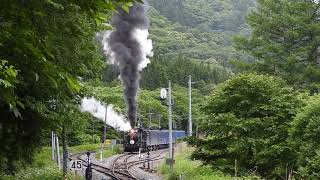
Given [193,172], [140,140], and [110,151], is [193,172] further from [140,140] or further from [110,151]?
[110,151]

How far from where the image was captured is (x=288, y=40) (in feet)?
119

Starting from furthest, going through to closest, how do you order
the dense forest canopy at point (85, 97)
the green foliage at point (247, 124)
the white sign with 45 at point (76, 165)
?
1. the white sign with 45 at point (76, 165)
2. the green foliage at point (247, 124)
3. the dense forest canopy at point (85, 97)

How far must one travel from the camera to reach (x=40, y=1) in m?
4.57

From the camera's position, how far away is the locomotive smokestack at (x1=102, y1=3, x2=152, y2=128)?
134 ft

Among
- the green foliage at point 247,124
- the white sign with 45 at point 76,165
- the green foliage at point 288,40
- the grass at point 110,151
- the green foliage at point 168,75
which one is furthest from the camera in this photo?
the green foliage at point 168,75

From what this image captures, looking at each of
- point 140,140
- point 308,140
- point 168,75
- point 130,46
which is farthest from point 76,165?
point 168,75

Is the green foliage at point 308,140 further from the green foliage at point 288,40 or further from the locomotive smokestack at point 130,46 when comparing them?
the locomotive smokestack at point 130,46

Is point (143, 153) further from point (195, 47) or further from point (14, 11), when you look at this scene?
point (195, 47)

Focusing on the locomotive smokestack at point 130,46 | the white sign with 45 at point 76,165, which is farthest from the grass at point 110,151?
Answer: the white sign with 45 at point 76,165

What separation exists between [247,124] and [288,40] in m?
21.7

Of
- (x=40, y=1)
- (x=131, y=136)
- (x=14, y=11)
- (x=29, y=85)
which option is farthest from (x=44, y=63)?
(x=131, y=136)

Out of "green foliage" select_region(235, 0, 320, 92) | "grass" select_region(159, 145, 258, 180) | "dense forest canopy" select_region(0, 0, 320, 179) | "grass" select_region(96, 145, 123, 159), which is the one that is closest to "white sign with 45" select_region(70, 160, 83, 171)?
"dense forest canopy" select_region(0, 0, 320, 179)

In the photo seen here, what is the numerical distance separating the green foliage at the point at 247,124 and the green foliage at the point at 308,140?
153 cm

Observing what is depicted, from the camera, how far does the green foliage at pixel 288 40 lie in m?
34.1
